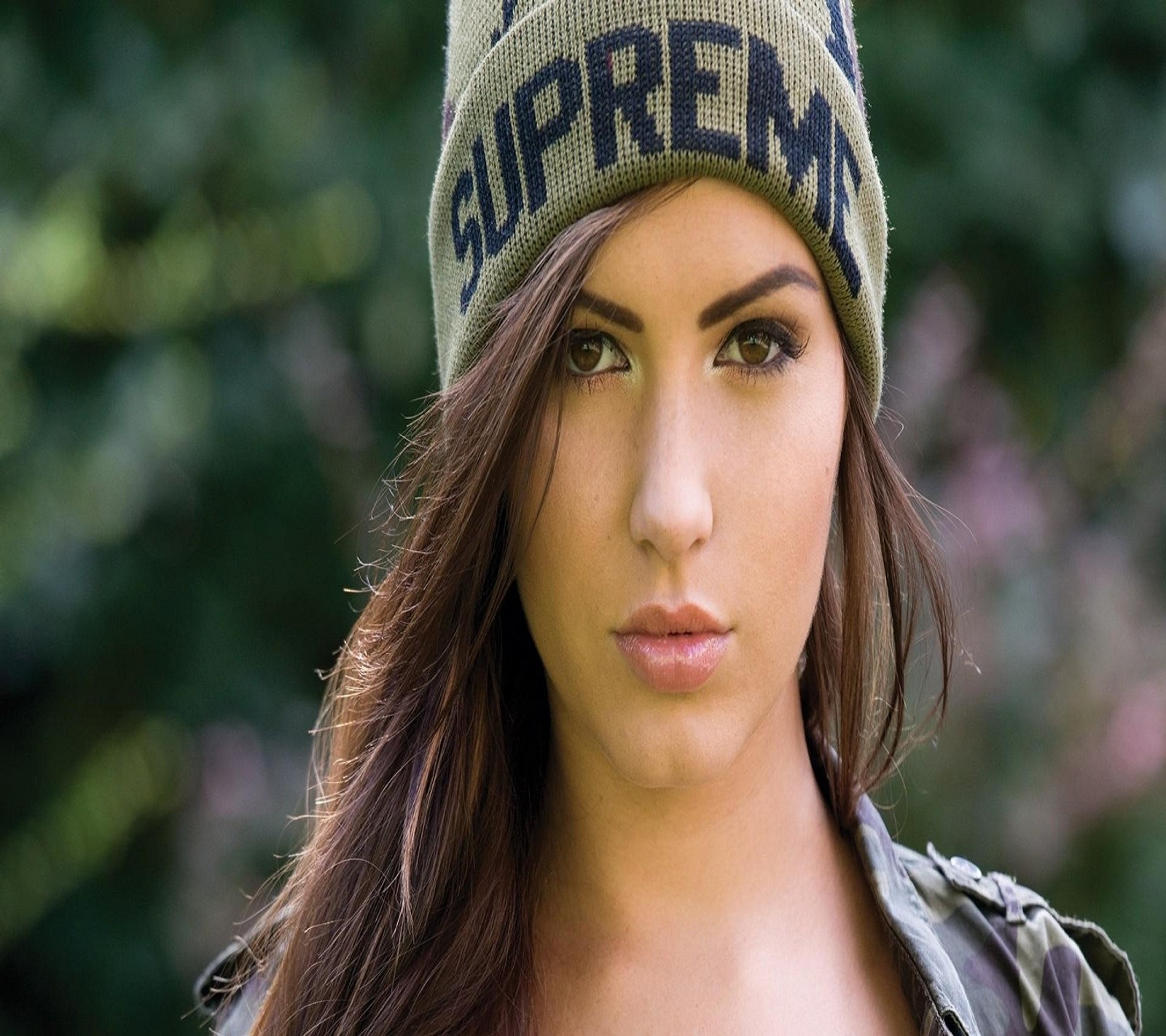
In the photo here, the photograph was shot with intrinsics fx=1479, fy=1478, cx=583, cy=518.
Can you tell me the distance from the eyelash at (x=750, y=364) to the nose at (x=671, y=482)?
0.08 meters

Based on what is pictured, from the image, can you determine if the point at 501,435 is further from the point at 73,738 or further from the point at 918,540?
the point at 73,738

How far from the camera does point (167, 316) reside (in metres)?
3.24

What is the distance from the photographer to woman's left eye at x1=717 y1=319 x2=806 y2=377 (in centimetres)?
167

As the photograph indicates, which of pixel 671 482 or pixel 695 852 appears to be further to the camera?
pixel 695 852

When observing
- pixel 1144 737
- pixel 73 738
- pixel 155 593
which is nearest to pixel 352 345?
pixel 155 593

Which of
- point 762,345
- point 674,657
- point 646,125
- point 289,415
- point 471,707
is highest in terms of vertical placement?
point 646,125

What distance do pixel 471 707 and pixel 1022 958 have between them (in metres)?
0.77

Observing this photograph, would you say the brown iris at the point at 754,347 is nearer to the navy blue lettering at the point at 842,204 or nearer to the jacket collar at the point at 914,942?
the navy blue lettering at the point at 842,204

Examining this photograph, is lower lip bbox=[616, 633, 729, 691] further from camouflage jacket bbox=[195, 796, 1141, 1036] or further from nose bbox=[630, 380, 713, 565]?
camouflage jacket bbox=[195, 796, 1141, 1036]

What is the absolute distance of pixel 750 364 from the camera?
65.8 inches

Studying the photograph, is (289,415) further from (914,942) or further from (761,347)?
(914,942)

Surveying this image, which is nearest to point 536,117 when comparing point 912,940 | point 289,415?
point 912,940

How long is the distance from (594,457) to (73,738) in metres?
2.20

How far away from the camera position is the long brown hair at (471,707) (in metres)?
1.68
